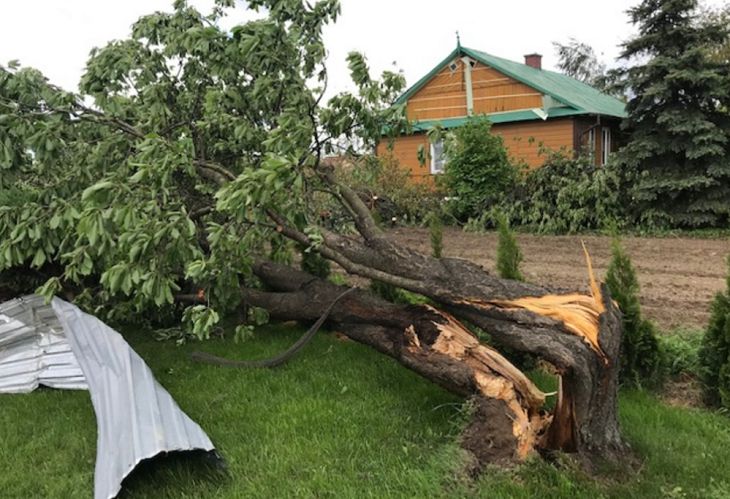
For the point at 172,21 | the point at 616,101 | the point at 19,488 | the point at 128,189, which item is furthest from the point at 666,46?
the point at 19,488

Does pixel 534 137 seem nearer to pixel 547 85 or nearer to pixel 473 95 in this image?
pixel 547 85

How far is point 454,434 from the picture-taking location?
3.34m

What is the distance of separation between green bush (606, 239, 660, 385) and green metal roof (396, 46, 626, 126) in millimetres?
13006

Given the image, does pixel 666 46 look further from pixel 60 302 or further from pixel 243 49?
pixel 60 302

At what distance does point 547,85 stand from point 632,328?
1580 cm

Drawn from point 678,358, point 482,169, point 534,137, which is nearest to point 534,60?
point 534,137

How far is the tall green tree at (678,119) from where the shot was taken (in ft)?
40.8

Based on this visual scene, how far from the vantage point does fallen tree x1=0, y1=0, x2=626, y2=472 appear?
309 centimetres

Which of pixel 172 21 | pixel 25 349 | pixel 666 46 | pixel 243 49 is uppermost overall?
pixel 666 46

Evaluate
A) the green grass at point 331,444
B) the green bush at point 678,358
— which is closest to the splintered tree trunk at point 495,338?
the green grass at point 331,444

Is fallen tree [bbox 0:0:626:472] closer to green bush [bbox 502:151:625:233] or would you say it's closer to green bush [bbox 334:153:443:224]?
green bush [bbox 502:151:625:233]

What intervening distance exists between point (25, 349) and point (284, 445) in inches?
100

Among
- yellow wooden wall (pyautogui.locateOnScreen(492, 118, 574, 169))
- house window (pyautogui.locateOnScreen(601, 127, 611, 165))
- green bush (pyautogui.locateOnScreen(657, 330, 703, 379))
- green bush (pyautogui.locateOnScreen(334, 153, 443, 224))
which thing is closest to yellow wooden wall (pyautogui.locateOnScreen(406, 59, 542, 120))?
yellow wooden wall (pyautogui.locateOnScreen(492, 118, 574, 169))

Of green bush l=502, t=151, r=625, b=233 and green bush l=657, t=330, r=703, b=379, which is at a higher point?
green bush l=502, t=151, r=625, b=233
